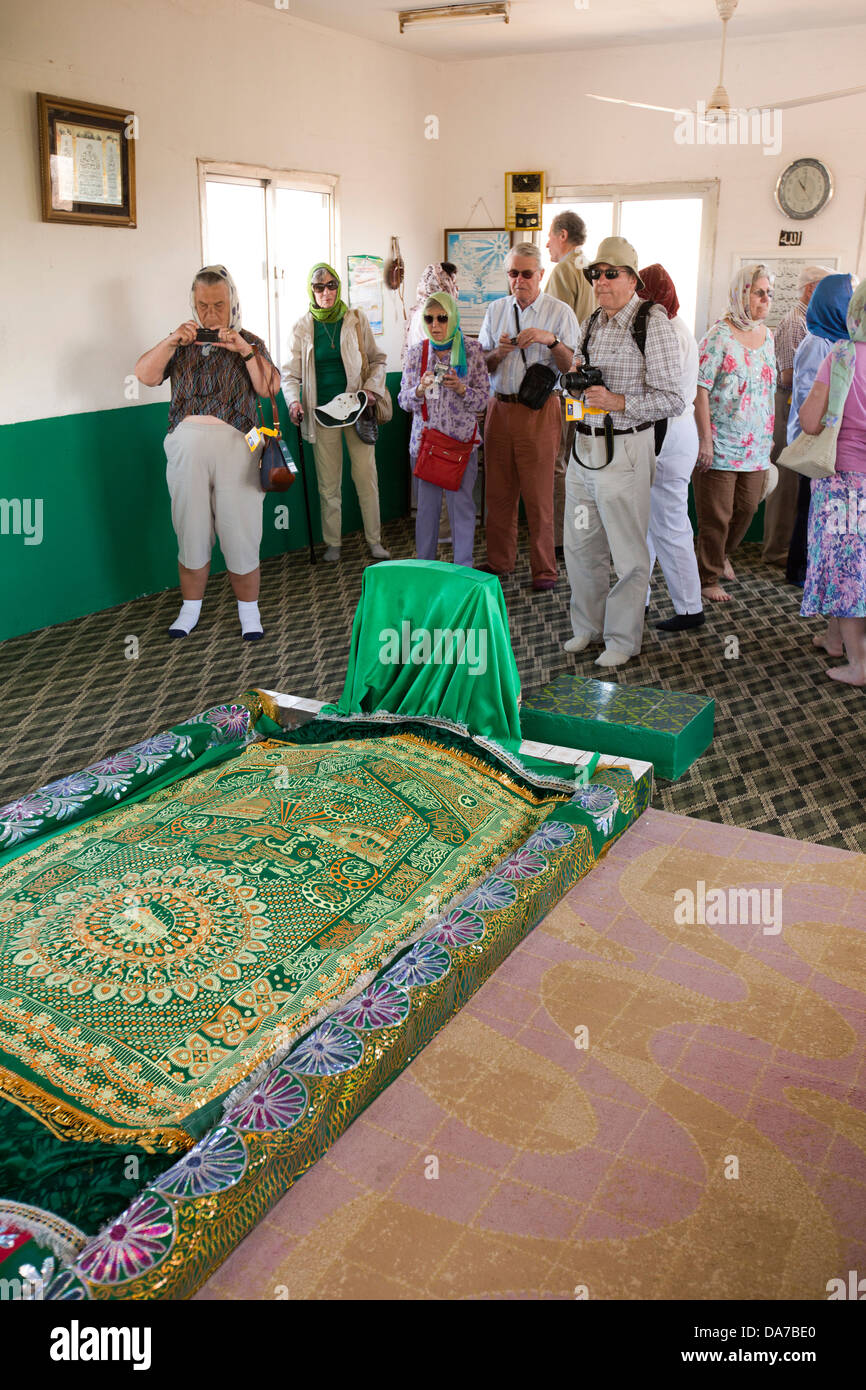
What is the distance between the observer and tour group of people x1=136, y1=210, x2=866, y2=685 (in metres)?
4.75

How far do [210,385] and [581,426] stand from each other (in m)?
1.76

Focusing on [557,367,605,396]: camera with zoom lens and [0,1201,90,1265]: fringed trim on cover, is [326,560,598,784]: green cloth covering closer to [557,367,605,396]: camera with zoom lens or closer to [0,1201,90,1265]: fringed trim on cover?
[557,367,605,396]: camera with zoom lens

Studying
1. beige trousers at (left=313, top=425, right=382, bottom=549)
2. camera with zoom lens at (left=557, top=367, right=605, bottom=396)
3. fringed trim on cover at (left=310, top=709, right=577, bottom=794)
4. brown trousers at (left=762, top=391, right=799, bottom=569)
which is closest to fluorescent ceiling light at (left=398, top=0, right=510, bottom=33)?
beige trousers at (left=313, top=425, right=382, bottom=549)

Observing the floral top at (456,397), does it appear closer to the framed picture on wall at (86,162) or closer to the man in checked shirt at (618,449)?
the man in checked shirt at (618,449)

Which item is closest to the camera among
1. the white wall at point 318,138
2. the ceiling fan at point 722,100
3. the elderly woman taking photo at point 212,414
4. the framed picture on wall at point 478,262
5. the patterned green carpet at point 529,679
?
the patterned green carpet at point 529,679

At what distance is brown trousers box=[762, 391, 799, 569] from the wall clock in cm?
158

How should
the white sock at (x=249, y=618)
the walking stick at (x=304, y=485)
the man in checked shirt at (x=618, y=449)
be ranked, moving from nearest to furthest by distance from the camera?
the man in checked shirt at (x=618, y=449) → the white sock at (x=249, y=618) → the walking stick at (x=304, y=485)

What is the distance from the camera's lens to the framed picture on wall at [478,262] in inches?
336

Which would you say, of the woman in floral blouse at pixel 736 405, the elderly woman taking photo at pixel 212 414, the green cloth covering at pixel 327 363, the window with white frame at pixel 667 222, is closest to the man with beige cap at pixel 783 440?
the woman in floral blouse at pixel 736 405

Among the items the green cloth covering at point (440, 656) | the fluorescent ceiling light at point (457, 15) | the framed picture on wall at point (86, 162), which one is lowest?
the green cloth covering at point (440, 656)

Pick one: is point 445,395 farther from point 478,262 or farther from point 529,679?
point 478,262

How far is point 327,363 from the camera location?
6.79 metres

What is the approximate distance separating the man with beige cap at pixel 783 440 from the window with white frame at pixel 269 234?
118 inches
